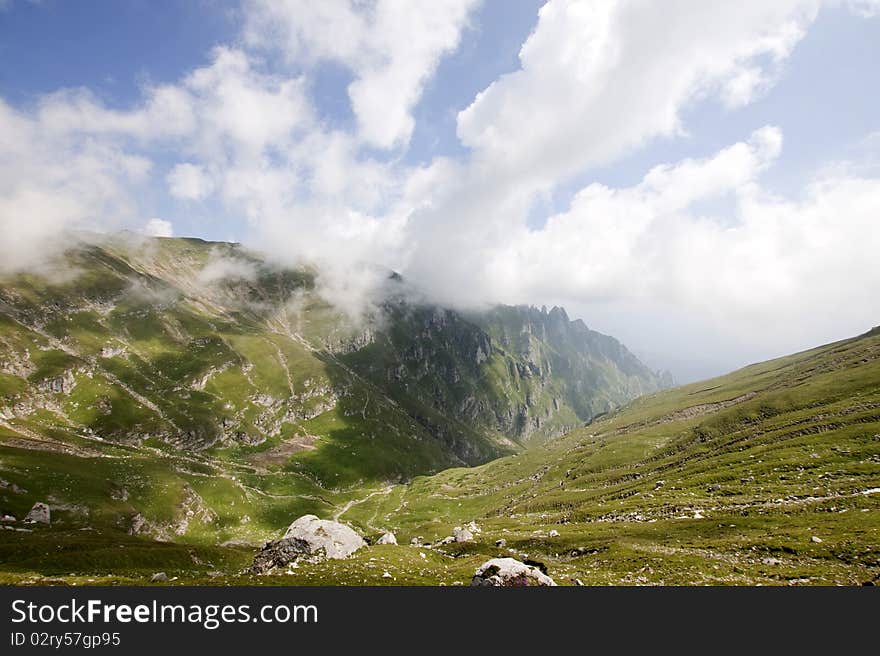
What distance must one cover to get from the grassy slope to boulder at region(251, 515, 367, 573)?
2.98 m

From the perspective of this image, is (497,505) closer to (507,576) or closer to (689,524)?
(689,524)

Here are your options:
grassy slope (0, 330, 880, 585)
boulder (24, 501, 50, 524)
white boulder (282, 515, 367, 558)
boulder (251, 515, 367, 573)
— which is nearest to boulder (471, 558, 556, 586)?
grassy slope (0, 330, 880, 585)

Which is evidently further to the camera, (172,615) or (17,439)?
(17,439)

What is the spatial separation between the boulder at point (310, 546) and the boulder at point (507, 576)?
2080cm

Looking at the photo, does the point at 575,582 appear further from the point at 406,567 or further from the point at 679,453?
the point at 679,453

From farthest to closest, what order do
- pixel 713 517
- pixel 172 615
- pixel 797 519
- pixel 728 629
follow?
pixel 713 517
pixel 797 519
pixel 172 615
pixel 728 629

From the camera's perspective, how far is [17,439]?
134125 millimetres

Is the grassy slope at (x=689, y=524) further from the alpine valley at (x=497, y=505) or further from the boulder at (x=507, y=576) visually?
the boulder at (x=507, y=576)

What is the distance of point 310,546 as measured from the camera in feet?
157

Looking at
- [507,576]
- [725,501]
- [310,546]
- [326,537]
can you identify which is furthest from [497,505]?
[507,576]

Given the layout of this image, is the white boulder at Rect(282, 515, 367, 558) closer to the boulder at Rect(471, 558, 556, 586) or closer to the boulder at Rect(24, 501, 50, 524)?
the boulder at Rect(471, 558, 556, 586)

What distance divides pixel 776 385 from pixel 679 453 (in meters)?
81.6

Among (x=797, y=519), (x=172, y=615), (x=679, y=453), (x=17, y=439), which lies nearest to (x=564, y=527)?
(x=797, y=519)

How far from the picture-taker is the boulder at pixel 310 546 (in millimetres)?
47156
